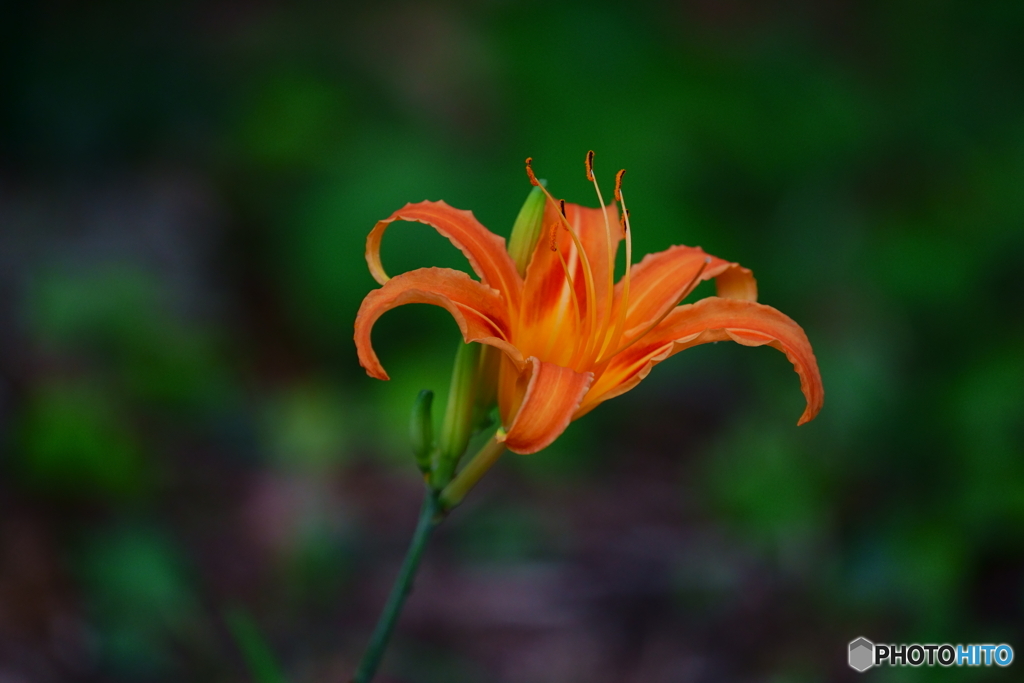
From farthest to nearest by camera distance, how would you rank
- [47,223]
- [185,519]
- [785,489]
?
1. [47,223]
2. [185,519]
3. [785,489]

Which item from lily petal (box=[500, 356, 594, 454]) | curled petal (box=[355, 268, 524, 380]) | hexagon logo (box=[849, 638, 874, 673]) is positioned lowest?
lily petal (box=[500, 356, 594, 454])

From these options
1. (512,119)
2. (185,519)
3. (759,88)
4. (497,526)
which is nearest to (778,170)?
(759,88)

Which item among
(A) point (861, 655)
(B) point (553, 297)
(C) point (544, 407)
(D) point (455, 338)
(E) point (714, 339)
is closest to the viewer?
(C) point (544, 407)

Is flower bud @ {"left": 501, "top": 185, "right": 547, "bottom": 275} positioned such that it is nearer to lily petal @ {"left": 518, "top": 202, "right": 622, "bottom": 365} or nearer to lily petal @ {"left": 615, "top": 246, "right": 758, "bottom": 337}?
lily petal @ {"left": 518, "top": 202, "right": 622, "bottom": 365}

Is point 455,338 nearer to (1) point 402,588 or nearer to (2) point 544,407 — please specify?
(1) point 402,588

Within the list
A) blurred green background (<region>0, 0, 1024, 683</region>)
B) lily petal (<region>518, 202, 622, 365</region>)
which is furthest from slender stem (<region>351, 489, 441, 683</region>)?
blurred green background (<region>0, 0, 1024, 683</region>)

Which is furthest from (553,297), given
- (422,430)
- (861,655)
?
(861,655)

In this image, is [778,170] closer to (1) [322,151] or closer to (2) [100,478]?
(1) [322,151]
